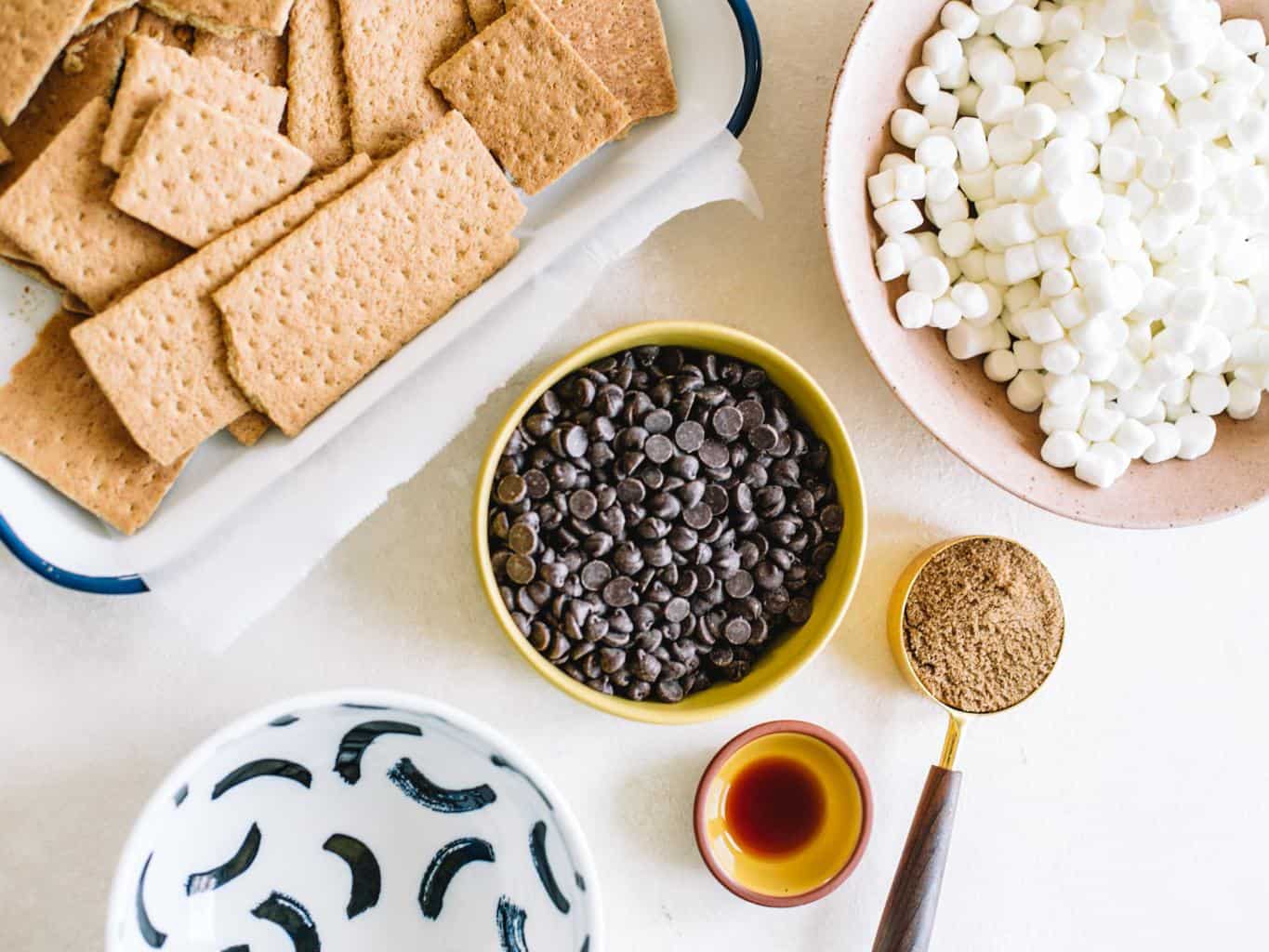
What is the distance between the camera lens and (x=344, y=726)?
1.01 meters

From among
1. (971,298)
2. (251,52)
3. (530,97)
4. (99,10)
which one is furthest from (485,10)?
(971,298)

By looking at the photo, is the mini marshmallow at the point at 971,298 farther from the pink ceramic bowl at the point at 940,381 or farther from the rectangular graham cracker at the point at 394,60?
the rectangular graham cracker at the point at 394,60

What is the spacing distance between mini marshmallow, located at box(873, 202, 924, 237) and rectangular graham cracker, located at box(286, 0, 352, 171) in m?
0.52

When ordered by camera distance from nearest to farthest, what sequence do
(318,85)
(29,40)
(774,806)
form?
(29,40) < (318,85) < (774,806)

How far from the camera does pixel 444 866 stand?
3.52ft

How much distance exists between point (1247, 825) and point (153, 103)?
1.41 m

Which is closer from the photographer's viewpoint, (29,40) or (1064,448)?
(29,40)

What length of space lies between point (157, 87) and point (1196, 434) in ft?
3.40

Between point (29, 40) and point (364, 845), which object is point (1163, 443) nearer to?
point (364, 845)

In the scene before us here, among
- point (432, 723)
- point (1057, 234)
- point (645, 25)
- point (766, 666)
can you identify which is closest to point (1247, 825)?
point (766, 666)

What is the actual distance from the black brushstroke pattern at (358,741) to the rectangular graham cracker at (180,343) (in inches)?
12.2

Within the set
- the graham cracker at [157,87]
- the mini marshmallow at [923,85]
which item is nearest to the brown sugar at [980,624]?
the mini marshmallow at [923,85]

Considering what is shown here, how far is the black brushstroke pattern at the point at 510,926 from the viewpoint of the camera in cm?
106

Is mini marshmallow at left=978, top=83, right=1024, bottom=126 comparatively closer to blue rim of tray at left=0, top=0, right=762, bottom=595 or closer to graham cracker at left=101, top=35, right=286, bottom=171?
blue rim of tray at left=0, top=0, right=762, bottom=595
